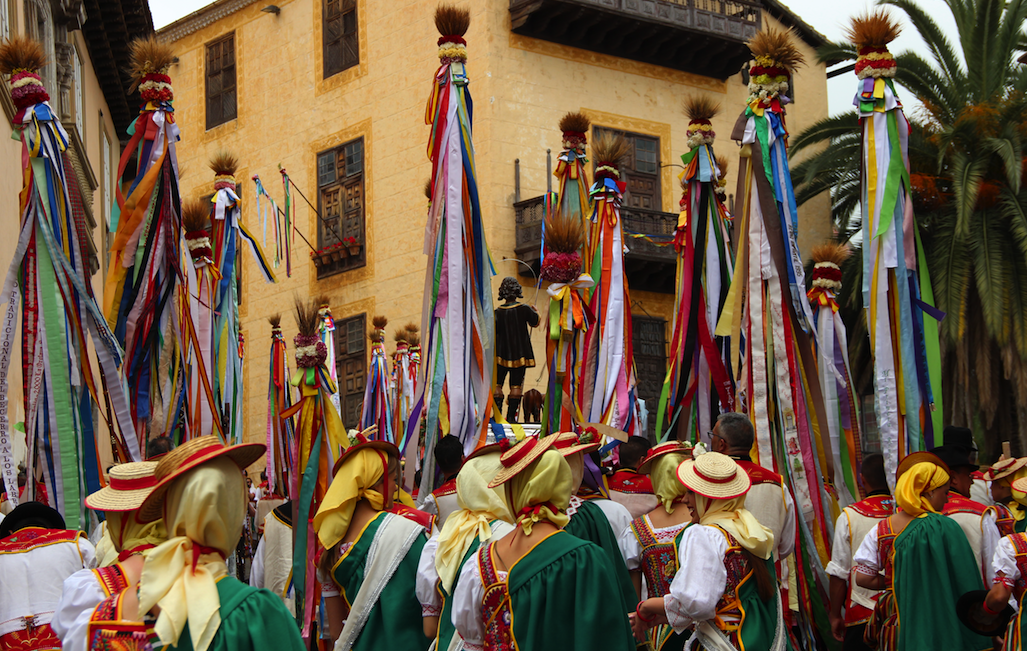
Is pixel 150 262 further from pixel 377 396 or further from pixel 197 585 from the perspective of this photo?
pixel 377 396

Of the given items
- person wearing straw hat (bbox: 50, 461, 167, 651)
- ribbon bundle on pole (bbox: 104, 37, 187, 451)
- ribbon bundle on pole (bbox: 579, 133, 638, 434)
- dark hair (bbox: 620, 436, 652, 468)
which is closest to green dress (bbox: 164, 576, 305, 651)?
person wearing straw hat (bbox: 50, 461, 167, 651)

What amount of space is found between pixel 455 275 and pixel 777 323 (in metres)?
2.31

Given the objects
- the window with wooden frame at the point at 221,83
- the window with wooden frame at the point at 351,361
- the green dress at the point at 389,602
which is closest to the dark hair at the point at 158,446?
the green dress at the point at 389,602

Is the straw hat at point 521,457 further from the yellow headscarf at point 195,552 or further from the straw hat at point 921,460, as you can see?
the straw hat at point 921,460

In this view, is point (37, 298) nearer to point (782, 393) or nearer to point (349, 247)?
point (782, 393)

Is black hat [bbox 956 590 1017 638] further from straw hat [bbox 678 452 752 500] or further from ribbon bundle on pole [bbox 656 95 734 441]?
ribbon bundle on pole [bbox 656 95 734 441]

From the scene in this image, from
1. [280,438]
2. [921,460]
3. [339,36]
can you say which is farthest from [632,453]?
[339,36]

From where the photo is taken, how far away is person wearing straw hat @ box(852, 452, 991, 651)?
19.8 ft

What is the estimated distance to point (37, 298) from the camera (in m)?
7.24

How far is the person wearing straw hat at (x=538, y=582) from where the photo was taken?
4344mm

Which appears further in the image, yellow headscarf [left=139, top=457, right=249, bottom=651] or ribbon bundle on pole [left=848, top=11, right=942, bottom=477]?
ribbon bundle on pole [left=848, top=11, right=942, bottom=477]

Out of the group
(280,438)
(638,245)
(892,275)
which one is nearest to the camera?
Answer: (892,275)

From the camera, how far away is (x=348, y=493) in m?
5.61

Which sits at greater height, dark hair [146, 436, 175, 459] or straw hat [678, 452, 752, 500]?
dark hair [146, 436, 175, 459]
